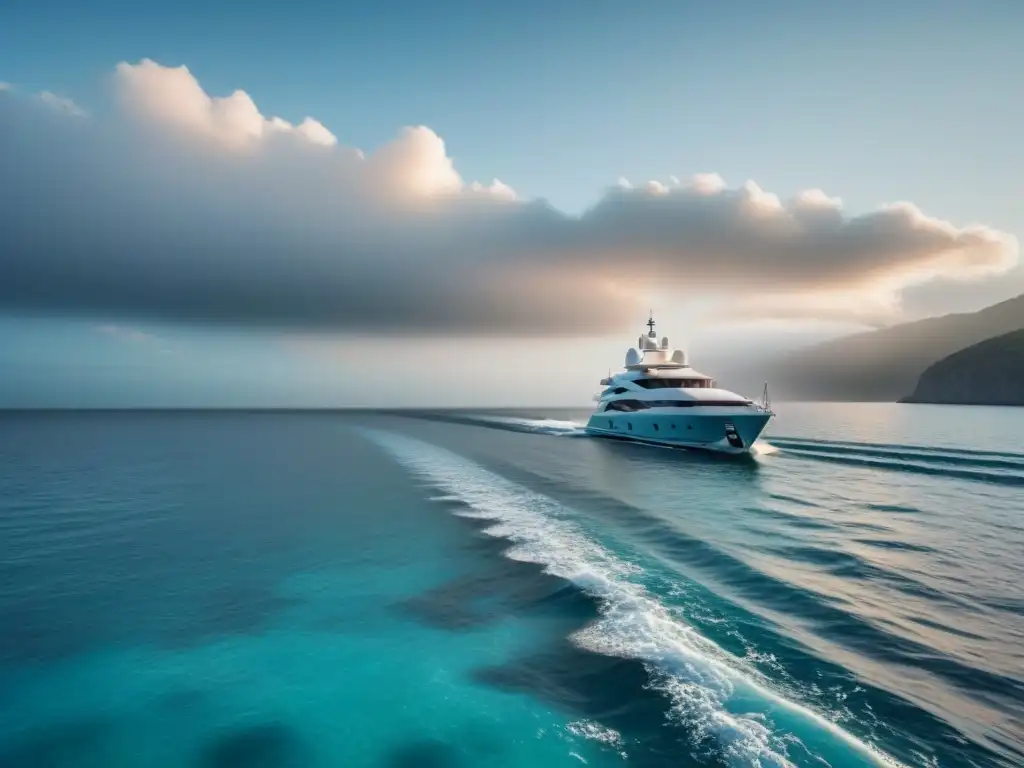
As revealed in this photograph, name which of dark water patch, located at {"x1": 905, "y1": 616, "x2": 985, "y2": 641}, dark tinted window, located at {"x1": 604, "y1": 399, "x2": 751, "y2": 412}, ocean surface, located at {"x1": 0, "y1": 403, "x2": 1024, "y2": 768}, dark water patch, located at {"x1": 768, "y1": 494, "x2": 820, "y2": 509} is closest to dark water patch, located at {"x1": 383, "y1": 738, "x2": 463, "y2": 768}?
ocean surface, located at {"x1": 0, "y1": 403, "x2": 1024, "y2": 768}

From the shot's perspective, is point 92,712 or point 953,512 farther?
point 953,512

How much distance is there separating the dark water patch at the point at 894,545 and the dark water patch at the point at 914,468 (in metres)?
20.8

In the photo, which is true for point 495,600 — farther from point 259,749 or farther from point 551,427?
point 551,427

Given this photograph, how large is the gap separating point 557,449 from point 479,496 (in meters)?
28.4

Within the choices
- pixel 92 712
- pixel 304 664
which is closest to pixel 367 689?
pixel 304 664

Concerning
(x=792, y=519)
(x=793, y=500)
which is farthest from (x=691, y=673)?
(x=793, y=500)

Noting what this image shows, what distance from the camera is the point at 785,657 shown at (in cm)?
969

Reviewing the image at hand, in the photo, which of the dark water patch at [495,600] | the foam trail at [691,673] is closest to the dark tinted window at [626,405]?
the foam trail at [691,673]

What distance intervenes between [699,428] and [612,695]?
42.5m

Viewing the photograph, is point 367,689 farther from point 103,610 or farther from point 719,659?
point 103,610

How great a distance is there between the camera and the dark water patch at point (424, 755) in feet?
23.8

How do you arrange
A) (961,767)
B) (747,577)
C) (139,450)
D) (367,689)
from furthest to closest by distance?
(139,450)
(747,577)
(367,689)
(961,767)

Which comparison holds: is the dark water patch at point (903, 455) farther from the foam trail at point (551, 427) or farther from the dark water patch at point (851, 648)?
the foam trail at point (551, 427)

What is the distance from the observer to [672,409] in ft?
166
